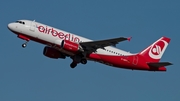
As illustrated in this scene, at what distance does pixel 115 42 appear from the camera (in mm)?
59719

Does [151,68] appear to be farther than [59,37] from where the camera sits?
Yes

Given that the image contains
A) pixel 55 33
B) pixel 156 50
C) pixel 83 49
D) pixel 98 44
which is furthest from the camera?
pixel 156 50

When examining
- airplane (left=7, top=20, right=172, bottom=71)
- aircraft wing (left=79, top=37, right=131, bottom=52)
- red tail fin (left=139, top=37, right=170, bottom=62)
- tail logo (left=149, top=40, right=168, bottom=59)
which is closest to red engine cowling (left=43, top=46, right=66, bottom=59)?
airplane (left=7, top=20, right=172, bottom=71)

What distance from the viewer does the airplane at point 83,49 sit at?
59781 mm

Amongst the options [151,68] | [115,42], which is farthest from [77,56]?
[151,68]

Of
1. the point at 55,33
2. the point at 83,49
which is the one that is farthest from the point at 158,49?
the point at 55,33

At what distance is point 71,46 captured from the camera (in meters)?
60.4

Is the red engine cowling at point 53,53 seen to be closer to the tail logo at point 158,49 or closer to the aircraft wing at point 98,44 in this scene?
the aircraft wing at point 98,44

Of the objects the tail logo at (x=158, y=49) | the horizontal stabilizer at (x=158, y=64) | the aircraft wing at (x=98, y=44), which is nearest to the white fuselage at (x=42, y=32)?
the aircraft wing at (x=98, y=44)

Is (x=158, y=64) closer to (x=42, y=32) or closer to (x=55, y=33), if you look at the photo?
(x=55, y=33)

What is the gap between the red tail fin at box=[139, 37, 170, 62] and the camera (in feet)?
220

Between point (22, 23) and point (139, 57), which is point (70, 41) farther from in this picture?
point (139, 57)

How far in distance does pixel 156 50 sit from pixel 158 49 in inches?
18.4

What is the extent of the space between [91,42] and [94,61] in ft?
12.5
